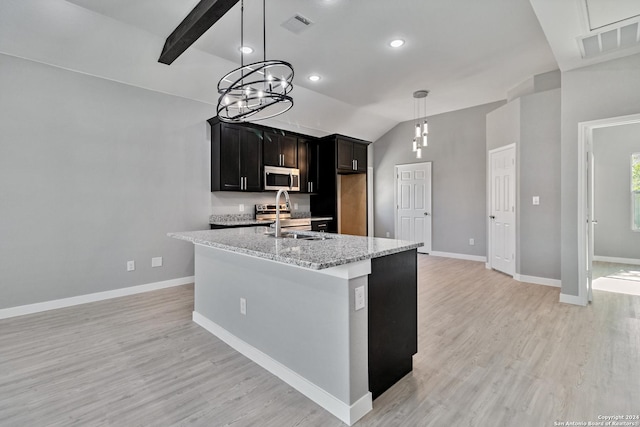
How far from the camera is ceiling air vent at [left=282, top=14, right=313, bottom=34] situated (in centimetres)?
305

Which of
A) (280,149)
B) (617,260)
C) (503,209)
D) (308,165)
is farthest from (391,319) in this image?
(617,260)

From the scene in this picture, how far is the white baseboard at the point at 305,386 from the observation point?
5.53 feet

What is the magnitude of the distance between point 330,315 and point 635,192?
6.87 m

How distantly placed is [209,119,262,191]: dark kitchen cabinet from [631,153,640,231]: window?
6.60 m

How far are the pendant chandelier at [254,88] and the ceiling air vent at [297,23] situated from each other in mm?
273

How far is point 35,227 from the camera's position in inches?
132

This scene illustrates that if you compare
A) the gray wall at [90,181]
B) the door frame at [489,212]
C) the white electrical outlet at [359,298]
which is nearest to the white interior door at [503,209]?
the door frame at [489,212]

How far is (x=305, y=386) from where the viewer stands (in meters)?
1.91

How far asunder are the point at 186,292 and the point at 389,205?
4.95 meters

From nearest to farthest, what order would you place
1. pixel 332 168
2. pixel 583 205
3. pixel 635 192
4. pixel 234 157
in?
pixel 583 205 → pixel 234 157 → pixel 635 192 → pixel 332 168

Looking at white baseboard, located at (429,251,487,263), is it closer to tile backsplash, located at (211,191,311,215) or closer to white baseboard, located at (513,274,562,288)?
white baseboard, located at (513,274,562,288)

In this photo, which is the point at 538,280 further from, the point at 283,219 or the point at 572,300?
the point at 283,219

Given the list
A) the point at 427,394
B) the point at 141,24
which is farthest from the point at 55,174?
the point at 427,394

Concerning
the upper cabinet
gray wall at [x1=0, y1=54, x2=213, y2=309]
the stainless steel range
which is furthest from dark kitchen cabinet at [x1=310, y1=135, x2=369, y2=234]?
gray wall at [x1=0, y1=54, x2=213, y2=309]
